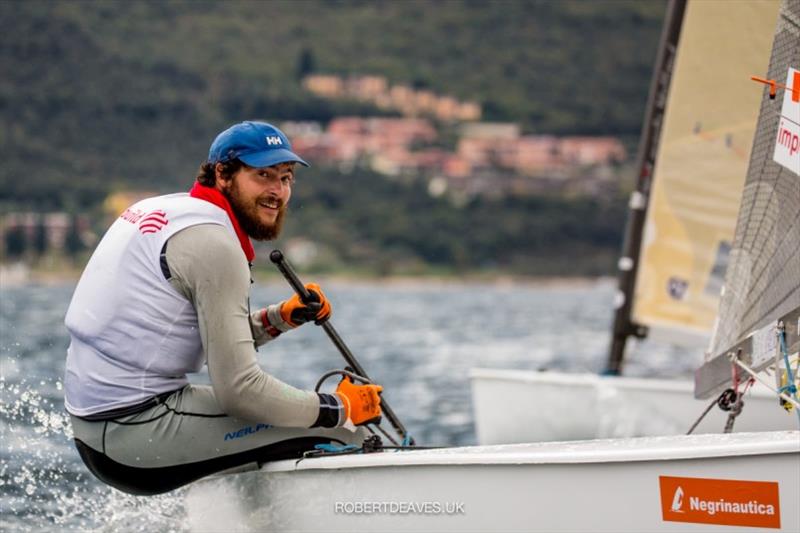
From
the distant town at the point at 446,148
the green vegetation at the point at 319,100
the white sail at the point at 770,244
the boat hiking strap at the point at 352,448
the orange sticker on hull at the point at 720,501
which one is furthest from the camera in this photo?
the distant town at the point at 446,148

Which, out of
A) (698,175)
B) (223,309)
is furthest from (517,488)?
(698,175)

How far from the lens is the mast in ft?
24.8

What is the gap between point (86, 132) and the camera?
209ft

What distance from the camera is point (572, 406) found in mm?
7188

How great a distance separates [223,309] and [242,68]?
7292 centimetres

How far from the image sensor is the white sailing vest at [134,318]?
10.2 feet

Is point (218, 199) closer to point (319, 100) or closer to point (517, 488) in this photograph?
point (517, 488)

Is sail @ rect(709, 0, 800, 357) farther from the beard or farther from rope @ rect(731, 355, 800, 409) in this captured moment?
the beard

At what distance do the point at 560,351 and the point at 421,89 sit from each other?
66390 mm

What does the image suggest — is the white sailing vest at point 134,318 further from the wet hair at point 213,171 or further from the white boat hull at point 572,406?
the white boat hull at point 572,406

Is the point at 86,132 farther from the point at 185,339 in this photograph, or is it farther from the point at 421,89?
the point at 185,339

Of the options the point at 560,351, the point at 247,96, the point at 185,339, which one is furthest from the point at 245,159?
the point at 247,96

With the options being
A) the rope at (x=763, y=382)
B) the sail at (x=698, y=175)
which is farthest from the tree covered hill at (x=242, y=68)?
the rope at (x=763, y=382)

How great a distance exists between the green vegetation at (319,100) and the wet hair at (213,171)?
1977 inches
